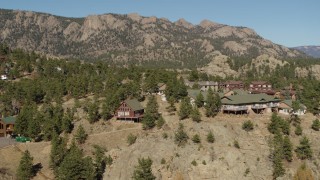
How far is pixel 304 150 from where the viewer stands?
330 ft

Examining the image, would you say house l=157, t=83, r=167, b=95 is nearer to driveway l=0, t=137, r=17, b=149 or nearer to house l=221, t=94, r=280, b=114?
house l=221, t=94, r=280, b=114

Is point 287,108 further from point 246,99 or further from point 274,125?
point 274,125

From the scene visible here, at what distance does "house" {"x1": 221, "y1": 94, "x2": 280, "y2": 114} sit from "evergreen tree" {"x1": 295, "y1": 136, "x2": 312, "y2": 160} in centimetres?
2413

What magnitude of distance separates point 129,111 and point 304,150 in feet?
177

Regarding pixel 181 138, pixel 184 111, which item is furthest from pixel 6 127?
pixel 181 138

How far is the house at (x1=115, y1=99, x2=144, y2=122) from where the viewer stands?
117500mm

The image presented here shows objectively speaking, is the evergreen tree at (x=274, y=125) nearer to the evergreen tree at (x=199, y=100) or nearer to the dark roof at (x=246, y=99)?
the dark roof at (x=246, y=99)

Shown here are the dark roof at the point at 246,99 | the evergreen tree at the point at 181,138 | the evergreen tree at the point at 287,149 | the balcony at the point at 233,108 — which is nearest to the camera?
the evergreen tree at the point at 287,149

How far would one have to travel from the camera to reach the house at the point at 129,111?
385ft

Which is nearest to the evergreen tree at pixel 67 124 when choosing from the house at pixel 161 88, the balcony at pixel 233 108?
the house at pixel 161 88

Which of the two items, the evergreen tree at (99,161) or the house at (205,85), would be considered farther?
the house at (205,85)

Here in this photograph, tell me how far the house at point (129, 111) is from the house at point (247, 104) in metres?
28.4

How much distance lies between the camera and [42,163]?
97812 mm

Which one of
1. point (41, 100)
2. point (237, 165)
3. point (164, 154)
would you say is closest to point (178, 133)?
point (164, 154)
